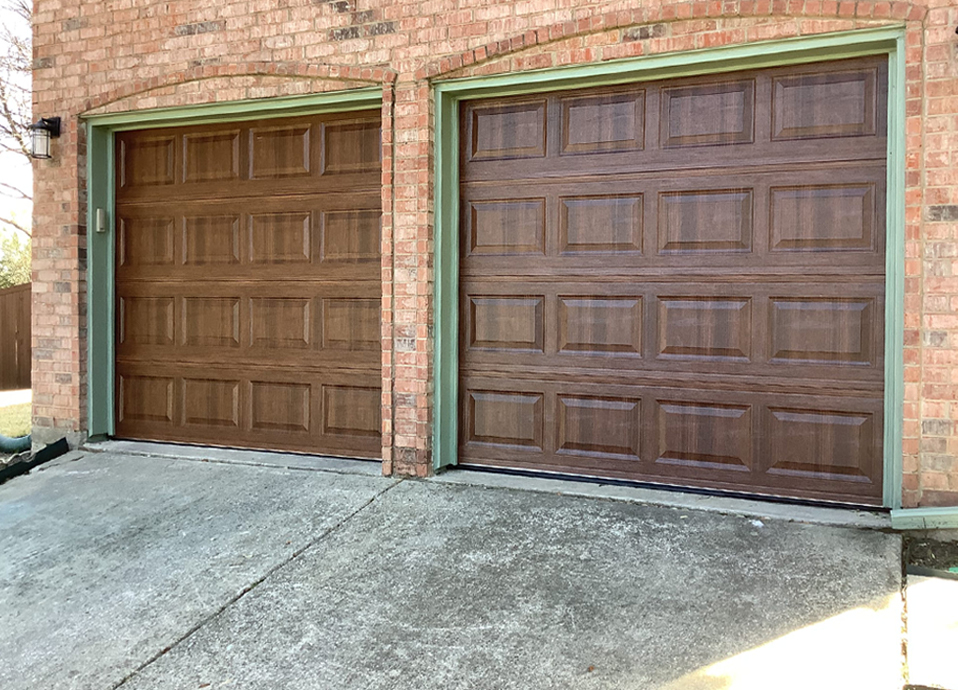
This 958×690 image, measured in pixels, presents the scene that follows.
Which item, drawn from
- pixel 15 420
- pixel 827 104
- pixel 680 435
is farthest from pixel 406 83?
pixel 15 420

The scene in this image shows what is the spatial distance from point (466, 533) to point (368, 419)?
1.52m

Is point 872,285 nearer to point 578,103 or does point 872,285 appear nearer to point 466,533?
point 578,103

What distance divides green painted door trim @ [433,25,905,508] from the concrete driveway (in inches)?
21.5

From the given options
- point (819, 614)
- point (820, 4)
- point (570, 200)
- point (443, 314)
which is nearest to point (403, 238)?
point (443, 314)

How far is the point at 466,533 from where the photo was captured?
382 cm

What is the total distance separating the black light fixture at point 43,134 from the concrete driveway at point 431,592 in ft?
8.46

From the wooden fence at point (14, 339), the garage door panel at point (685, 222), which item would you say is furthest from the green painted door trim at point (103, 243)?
the wooden fence at point (14, 339)

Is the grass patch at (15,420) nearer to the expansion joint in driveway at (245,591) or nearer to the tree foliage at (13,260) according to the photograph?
the expansion joint in driveway at (245,591)

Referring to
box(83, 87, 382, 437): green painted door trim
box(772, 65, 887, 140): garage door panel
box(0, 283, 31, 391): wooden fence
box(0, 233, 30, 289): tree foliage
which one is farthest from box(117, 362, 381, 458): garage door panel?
box(0, 233, 30, 289): tree foliage

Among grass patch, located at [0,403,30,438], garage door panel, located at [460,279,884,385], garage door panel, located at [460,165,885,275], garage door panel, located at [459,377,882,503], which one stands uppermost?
garage door panel, located at [460,165,885,275]

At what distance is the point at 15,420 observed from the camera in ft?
24.7

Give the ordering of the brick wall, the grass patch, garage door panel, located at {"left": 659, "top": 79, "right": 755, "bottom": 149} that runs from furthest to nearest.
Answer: the grass patch, garage door panel, located at {"left": 659, "top": 79, "right": 755, "bottom": 149}, the brick wall

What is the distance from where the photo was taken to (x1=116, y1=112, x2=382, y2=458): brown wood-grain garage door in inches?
201

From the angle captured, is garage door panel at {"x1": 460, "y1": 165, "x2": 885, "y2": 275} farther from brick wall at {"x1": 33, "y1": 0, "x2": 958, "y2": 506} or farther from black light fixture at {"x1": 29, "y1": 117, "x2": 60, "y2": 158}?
black light fixture at {"x1": 29, "y1": 117, "x2": 60, "y2": 158}
